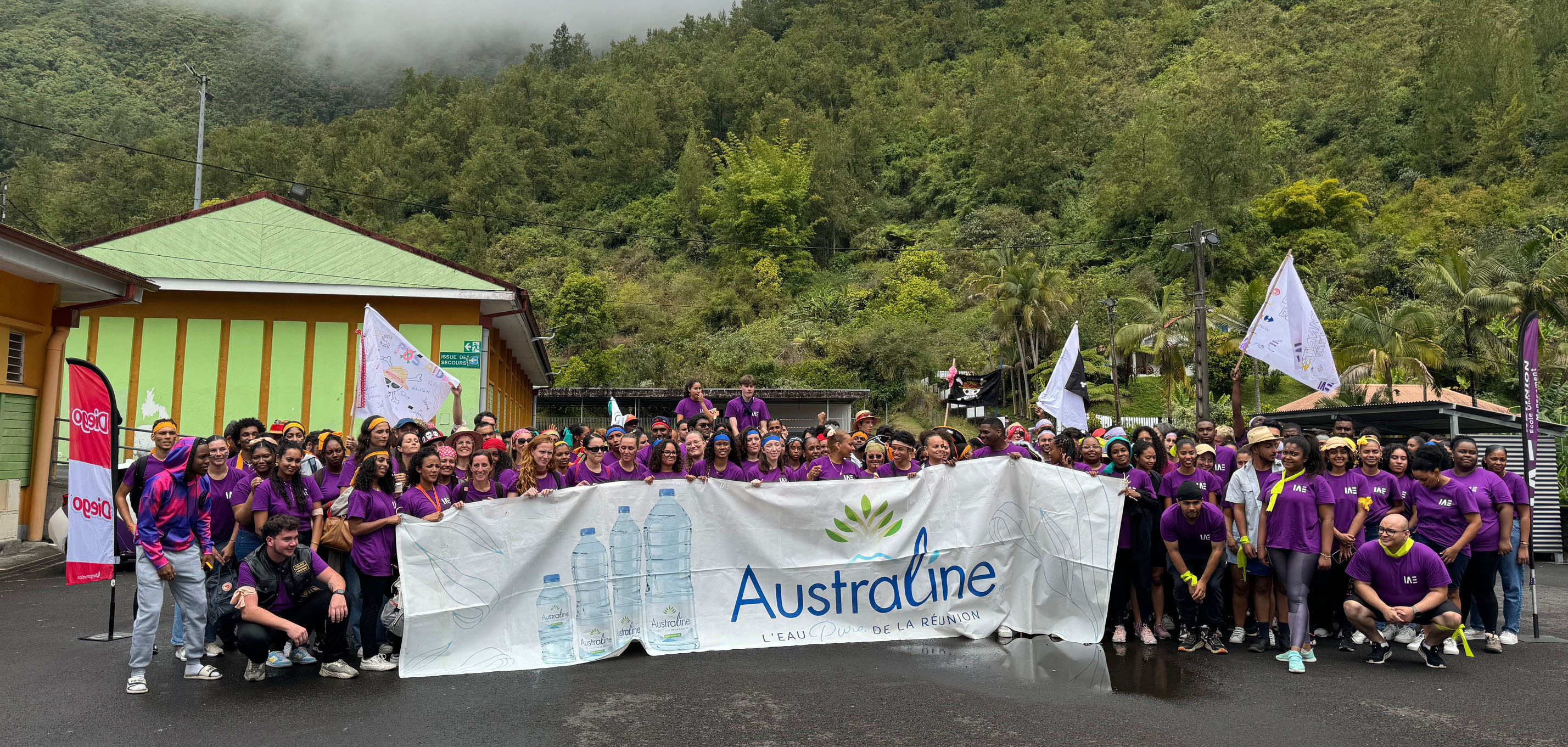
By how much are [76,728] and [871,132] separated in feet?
279

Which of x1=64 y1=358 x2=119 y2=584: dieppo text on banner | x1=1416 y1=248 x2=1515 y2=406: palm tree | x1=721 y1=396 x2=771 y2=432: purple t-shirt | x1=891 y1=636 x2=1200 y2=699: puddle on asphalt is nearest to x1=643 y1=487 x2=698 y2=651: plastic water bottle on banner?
x1=891 y1=636 x2=1200 y2=699: puddle on asphalt

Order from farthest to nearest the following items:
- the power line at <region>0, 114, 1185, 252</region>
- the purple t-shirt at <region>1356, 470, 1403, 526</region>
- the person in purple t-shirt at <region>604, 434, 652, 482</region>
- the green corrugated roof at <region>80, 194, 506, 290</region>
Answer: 1. the power line at <region>0, 114, 1185, 252</region>
2. the green corrugated roof at <region>80, 194, 506, 290</region>
3. the purple t-shirt at <region>1356, 470, 1403, 526</region>
4. the person in purple t-shirt at <region>604, 434, 652, 482</region>

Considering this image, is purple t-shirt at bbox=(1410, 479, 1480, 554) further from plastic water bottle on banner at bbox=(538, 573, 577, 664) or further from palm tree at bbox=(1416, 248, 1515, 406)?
palm tree at bbox=(1416, 248, 1515, 406)

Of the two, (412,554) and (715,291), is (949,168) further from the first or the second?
(412,554)

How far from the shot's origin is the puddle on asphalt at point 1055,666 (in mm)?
6246

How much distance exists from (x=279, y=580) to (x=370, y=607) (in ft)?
1.97

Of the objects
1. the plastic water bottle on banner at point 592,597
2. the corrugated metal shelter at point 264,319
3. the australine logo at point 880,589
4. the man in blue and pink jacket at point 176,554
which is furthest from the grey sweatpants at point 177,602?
the corrugated metal shelter at point 264,319

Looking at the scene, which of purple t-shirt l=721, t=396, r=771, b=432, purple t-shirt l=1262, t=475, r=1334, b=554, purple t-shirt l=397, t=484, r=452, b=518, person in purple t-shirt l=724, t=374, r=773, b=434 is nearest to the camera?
purple t-shirt l=397, t=484, r=452, b=518

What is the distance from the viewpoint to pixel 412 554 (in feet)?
21.5

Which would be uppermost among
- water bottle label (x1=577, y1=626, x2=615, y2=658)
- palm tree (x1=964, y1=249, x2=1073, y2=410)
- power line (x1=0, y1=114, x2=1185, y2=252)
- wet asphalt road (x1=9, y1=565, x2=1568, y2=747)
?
power line (x1=0, y1=114, x2=1185, y2=252)

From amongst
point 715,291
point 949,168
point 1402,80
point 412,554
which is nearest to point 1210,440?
point 412,554

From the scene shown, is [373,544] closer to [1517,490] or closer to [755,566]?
[755,566]

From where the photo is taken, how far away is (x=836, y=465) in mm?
8398

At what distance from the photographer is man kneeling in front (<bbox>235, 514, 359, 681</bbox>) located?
242 inches
